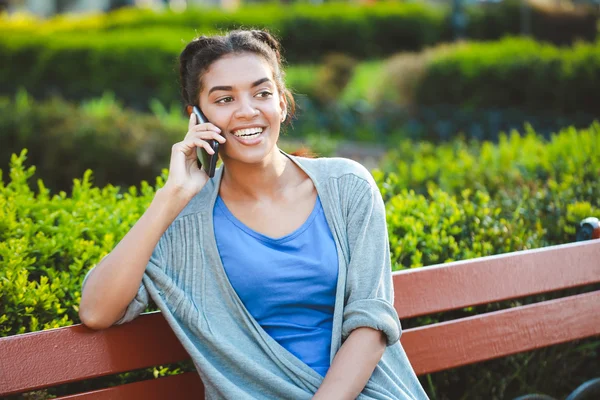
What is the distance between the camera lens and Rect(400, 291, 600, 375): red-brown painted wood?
3.02m

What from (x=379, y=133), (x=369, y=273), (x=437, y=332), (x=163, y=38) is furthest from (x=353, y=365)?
(x=163, y=38)

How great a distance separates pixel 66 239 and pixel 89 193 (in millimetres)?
687

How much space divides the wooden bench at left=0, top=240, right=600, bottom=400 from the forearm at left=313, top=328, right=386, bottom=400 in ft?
1.35

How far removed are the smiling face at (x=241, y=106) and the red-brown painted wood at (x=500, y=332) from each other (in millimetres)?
931

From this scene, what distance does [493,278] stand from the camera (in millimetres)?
3117

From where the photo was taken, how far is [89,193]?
3.73 m

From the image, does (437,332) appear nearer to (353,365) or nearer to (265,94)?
(353,365)

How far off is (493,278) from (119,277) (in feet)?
4.93

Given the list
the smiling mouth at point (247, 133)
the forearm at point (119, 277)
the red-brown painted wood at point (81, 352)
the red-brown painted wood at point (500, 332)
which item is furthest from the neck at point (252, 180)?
the red-brown painted wood at point (500, 332)

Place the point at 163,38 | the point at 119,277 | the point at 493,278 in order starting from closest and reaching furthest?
the point at 119,277 < the point at 493,278 < the point at 163,38

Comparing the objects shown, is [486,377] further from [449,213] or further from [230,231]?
[230,231]

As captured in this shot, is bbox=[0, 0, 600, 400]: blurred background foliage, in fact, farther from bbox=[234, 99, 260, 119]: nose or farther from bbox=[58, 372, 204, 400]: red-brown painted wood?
bbox=[234, 99, 260, 119]: nose

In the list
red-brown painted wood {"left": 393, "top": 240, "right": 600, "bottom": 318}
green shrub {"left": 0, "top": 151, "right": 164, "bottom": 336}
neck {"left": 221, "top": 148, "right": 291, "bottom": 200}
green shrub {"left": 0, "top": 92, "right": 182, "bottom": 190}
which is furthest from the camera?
green shrub {"left": 0, "top": 92, "right": 182, "bottom": 190}

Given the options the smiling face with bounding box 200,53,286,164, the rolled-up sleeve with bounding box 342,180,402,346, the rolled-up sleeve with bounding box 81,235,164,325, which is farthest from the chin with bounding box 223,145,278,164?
the rolled-up sleeve with bounding box 81,235,164,325
